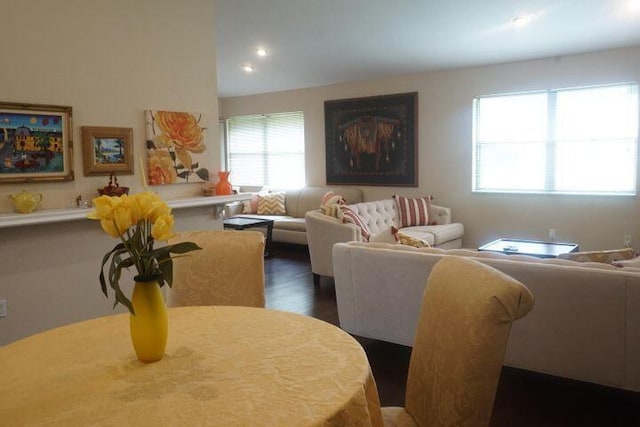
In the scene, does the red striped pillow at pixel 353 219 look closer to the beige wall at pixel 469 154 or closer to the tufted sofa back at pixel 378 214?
the tufted sofa back at pixel 378 214

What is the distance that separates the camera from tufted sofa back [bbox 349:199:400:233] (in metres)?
5.70

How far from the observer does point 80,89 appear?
3.41m

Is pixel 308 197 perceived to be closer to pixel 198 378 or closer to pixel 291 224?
pixel 291 224

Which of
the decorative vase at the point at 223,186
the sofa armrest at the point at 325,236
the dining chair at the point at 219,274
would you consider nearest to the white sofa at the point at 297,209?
the sofa armrest at the point at 325,236

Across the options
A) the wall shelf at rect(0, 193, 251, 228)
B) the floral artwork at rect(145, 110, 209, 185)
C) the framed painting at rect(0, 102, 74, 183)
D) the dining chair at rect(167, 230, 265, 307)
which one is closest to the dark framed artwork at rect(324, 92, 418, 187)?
the floral artwork at rect(145, 110, 209, 185)

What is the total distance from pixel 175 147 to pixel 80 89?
33.3 inches

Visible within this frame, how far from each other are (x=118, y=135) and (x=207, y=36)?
4.00 feet

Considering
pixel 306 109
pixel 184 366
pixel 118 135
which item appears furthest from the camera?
pixel 306 109

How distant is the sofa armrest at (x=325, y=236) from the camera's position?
491 centimetres

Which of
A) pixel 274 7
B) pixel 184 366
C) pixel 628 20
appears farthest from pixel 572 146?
pixel 184 366

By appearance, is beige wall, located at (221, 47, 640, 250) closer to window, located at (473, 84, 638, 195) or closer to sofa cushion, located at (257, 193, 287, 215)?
window, located at (473, 84, 638, 195)

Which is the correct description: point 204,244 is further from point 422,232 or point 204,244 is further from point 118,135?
point 422,232

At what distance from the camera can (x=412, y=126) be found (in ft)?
22.4

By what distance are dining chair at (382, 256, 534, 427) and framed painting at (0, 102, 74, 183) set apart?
271cm
